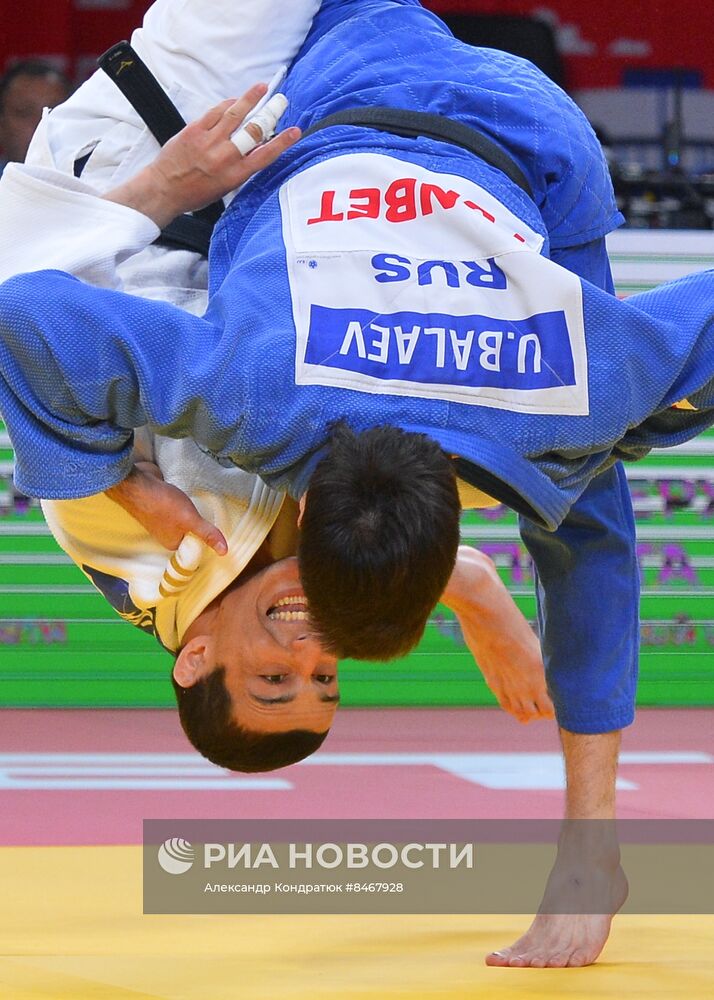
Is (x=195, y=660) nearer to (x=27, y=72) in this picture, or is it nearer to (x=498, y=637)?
(x=498, y=637)

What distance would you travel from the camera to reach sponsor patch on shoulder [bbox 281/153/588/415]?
6.16 ft

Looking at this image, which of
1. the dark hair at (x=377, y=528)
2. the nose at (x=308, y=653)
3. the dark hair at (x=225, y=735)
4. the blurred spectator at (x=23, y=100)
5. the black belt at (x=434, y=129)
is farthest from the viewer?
the blurred spectator at (x=23, y=100)

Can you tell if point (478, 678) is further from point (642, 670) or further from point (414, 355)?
point (414, 355)

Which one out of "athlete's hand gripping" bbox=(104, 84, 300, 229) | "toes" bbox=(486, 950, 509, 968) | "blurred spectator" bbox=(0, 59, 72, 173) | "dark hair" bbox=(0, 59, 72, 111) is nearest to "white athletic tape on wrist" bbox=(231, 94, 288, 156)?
"athlete's hand gripping" bbox=(104, 84, 300, 229)

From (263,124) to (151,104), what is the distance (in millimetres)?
239

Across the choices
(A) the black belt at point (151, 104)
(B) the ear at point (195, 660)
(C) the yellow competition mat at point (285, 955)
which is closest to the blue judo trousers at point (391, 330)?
(A) the black belt at point (151, 104)

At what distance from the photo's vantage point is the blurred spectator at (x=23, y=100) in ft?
20.3

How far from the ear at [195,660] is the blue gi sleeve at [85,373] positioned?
0.48m

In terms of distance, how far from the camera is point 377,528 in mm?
1797

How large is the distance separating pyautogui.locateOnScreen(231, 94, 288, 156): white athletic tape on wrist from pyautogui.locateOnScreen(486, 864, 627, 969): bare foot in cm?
125

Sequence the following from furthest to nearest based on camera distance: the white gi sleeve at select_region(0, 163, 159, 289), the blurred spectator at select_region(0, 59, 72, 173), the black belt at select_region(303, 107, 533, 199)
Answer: the blurred spectator at select_region(0, 59, 72, 173)
the black belt at select_region(303, 107, 533, 199)
the white gi sleeve at select_region(0, 163, 159, 289)

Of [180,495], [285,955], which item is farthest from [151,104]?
[285,955]

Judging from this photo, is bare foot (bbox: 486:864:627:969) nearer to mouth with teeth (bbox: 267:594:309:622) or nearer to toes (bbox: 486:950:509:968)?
toes (bbox: 486:950:509:968)

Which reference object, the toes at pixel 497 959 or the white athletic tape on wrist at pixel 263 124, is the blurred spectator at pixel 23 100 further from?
the toes at pixel 497 959
